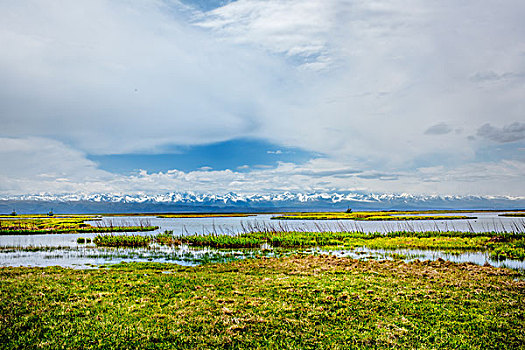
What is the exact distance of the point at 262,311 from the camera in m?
15.7

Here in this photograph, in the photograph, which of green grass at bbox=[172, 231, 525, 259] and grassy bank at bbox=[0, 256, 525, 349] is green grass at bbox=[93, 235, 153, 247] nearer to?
green grass at bbox=[172, 231, 525, 259]

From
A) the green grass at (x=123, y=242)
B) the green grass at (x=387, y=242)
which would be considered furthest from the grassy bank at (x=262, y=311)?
the green grass at (x=123, y=242)

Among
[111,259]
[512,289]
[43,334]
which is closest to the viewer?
[43,334]

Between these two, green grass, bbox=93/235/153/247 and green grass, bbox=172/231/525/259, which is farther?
green grass, bbox=93/235/153/247

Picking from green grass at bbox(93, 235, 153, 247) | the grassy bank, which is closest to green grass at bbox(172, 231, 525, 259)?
green grass at bbox(93, 235, 153, 247)

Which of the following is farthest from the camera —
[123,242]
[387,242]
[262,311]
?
[123,242]

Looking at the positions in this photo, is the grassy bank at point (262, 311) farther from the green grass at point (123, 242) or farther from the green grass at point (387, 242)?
the green grass at point (123, 242)

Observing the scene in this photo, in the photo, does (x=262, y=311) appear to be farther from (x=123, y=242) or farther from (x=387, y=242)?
(x=123, y=242)

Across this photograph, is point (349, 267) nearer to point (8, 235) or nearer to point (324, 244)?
point (324, 244)

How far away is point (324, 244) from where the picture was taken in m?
53.1

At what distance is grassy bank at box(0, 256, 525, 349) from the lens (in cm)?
1256

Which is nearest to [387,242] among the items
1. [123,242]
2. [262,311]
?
[123,242]

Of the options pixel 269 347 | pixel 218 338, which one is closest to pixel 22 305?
pixel 218 338

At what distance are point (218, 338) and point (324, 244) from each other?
1660 inches
